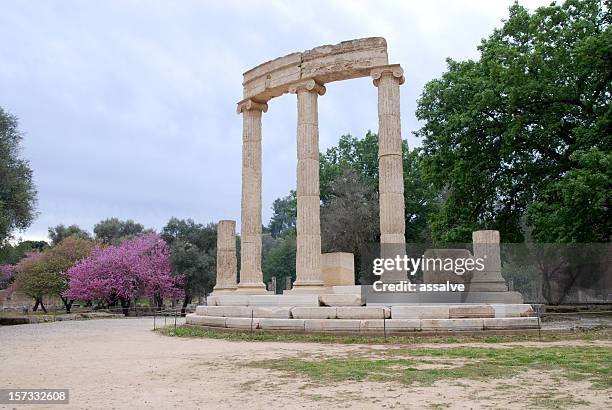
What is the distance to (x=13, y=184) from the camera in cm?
2641

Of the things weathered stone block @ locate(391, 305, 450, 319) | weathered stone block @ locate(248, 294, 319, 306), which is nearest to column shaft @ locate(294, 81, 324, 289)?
weathered stone block @ locate(248, 294, 319, 306)

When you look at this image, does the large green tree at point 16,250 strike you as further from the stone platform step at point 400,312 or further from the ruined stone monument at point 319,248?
the stone platform step at point 400,312

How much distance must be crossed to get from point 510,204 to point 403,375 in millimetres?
18693

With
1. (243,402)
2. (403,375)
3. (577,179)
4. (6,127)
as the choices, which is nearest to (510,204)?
(577,179)

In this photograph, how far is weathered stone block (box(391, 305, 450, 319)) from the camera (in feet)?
50.7

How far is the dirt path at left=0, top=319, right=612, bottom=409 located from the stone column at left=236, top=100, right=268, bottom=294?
8733 millimetres

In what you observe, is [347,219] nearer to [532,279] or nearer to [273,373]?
[532,279]

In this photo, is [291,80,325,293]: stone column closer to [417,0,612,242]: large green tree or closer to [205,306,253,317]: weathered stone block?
[205,306,253,317]: weathered stone block

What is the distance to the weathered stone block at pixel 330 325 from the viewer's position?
15.2m

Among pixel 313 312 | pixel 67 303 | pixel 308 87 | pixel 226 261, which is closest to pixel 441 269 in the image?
pixel 313 312

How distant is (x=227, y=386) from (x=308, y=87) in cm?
1409

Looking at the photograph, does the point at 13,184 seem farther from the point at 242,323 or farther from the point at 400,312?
the point at 400,312

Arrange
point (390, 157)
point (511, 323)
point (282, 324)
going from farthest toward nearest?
point (390, 157), point (282, 324), point (511, 323)

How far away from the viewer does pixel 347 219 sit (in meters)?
39.3
